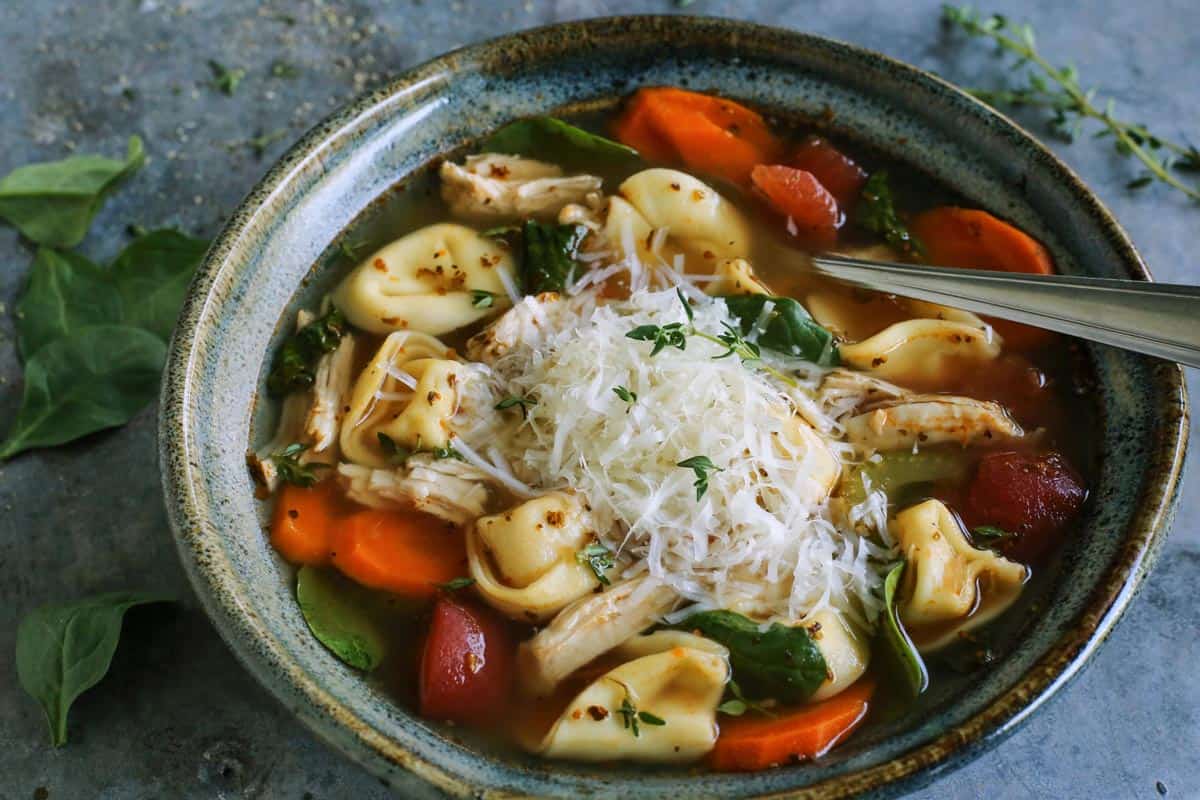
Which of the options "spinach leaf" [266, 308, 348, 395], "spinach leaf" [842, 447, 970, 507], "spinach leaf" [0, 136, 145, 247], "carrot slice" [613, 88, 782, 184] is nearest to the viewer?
"spinach leaf" [842, 447, 970, 507]

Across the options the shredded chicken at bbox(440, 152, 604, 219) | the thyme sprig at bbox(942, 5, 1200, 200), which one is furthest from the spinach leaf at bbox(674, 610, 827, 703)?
the thyme sprig at bbox(942, 5, 1200, 200)

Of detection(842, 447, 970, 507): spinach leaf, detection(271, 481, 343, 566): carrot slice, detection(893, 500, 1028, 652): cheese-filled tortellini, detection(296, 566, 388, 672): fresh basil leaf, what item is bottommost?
detection(296, 566, 388, 672): fresh basil leaf

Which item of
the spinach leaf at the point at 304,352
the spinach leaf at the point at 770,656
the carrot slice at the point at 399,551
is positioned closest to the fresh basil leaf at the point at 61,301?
the spinach leaf at the point at 304,352

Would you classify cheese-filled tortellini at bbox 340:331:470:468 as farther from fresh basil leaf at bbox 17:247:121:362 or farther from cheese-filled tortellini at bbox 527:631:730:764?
fresh basil leaf at bbox 17:247:121:362

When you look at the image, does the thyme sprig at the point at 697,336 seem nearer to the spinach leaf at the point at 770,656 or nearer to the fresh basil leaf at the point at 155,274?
the spinach leaf at the point at 770,656

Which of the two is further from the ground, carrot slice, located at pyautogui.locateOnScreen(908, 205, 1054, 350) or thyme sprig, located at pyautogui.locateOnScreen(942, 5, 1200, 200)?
thyme sprig, located at pyautogui.locateOnScreen(942, 5, 1200, 200)

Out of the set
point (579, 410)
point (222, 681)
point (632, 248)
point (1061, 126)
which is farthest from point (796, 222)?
point (222, 681)

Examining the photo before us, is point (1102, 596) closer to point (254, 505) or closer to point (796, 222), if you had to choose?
point (796, 222)
